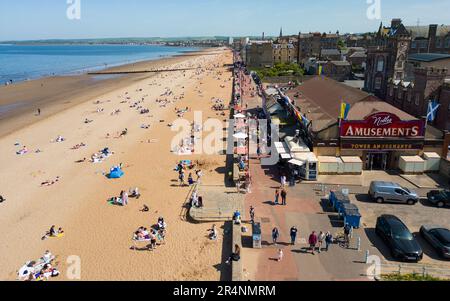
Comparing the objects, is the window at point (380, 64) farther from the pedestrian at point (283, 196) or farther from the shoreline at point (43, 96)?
the shoreline at point (43, 96)

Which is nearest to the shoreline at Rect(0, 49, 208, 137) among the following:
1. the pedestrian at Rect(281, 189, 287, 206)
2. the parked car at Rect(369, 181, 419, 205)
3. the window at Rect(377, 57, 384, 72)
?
the pedestrian at Rect(281, 189, 287, 206)

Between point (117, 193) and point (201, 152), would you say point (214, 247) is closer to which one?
point (117, 193)

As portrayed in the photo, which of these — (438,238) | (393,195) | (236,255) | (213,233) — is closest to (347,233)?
(438,238)

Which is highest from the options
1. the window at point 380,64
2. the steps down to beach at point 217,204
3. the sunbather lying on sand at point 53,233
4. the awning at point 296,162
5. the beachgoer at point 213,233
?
the window at point 380,64

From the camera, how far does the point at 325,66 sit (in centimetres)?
7056

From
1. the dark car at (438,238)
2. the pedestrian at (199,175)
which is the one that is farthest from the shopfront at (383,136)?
the pedestrian at (199,175)

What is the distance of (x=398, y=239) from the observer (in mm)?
15250

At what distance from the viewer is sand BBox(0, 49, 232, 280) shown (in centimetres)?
1573

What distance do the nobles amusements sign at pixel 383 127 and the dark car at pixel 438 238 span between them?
945cm

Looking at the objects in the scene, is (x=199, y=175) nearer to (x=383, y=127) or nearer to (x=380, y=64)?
(x=383, y=127)

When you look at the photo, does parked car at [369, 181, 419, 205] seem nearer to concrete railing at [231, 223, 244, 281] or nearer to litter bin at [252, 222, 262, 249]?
litter bin at [252, 222, 262, 249]

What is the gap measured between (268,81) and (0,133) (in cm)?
5060

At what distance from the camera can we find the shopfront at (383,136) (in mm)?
24531

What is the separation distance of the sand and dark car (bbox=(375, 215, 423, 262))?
743cm
